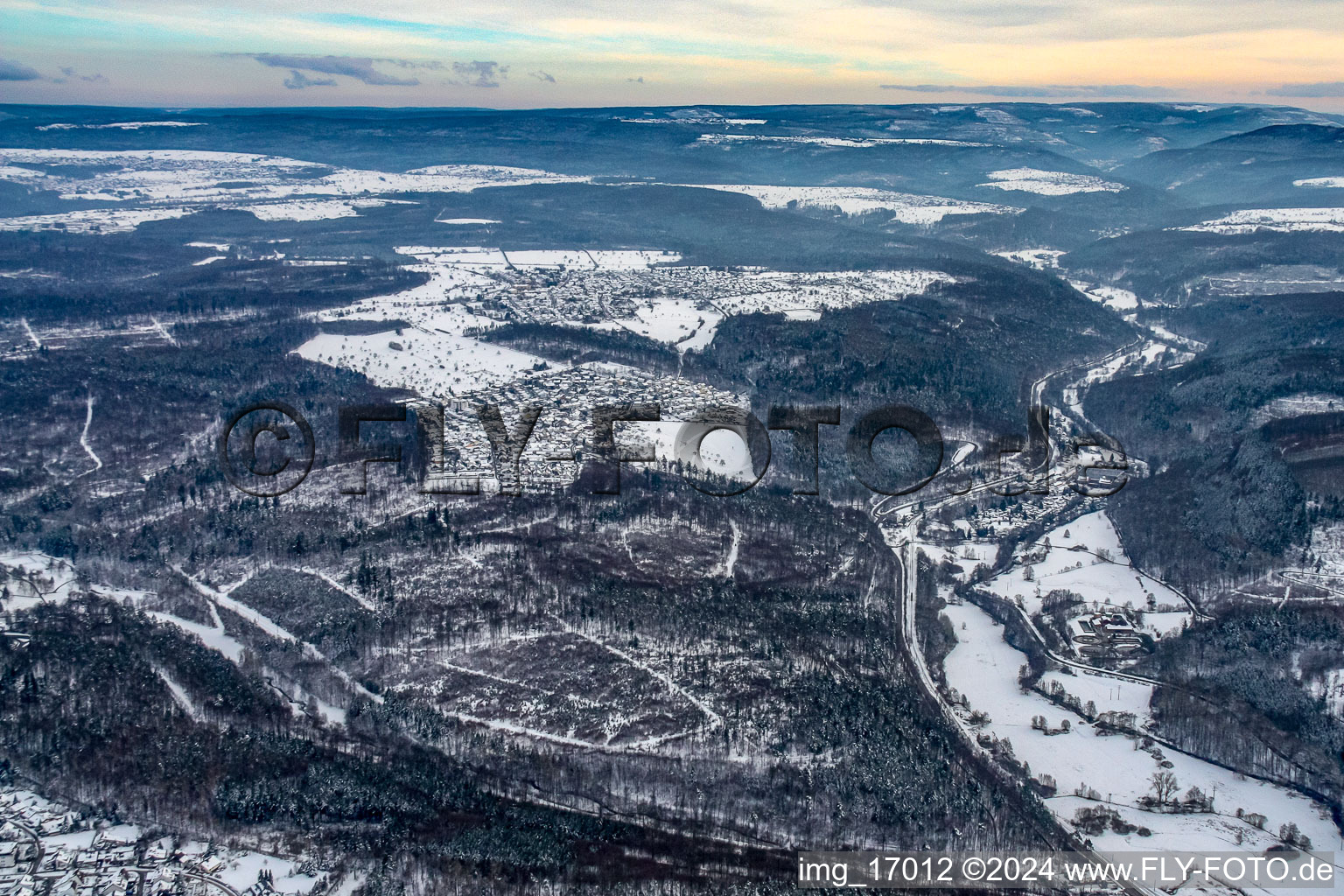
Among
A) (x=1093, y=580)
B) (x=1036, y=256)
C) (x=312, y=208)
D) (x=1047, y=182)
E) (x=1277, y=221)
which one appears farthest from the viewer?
(x=1047, y=182)

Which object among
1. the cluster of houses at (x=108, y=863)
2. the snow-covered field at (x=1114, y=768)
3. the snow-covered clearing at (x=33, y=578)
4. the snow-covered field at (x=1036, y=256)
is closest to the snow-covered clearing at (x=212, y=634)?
the snow-covered clearing at (x=33, y=578)

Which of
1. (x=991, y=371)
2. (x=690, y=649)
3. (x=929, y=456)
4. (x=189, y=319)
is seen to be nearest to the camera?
(x=690, y=649)

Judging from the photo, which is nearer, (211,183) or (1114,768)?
(1114,768)

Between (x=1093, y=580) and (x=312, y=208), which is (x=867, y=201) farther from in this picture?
(x=1093, y=580)

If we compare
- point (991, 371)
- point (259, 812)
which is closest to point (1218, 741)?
point (259, 812)

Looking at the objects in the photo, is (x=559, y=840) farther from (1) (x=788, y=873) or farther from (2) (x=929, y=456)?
(2) (x=929, y=456)

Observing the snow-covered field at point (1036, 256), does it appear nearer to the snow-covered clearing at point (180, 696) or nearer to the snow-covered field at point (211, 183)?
the snow-covered field at point (211, 183)

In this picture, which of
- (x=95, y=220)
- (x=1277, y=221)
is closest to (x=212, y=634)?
(x=95, y=220)
